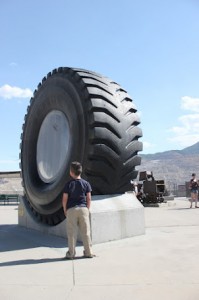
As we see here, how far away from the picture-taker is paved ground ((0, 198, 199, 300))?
388 cm

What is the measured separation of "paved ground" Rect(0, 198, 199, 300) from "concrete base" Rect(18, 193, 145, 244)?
205mm

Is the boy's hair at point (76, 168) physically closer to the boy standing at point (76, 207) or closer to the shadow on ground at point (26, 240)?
the boy standing at point (76, 207)

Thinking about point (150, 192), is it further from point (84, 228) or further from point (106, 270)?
point (106, 270)

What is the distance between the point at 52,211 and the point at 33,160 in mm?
1742

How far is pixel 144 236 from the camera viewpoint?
717cm

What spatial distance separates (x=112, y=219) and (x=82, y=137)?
144 cm

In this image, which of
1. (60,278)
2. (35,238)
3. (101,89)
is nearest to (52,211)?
(35,238)

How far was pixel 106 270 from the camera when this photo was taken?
15.5ft

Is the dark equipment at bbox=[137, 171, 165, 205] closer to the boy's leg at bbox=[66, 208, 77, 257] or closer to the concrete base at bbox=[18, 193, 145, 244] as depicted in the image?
the concrete base at bbox=[18, 193, 145, 244]

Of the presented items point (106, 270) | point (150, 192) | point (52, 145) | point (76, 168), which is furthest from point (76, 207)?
point (150, 192)

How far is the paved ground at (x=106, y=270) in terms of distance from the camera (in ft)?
12.7

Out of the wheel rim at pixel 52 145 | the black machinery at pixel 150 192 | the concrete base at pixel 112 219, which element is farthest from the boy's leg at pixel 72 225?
the black machinery at pixel 150 192

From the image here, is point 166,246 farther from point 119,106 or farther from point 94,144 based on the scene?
point 119,106

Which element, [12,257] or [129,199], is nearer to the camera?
[12,257]
